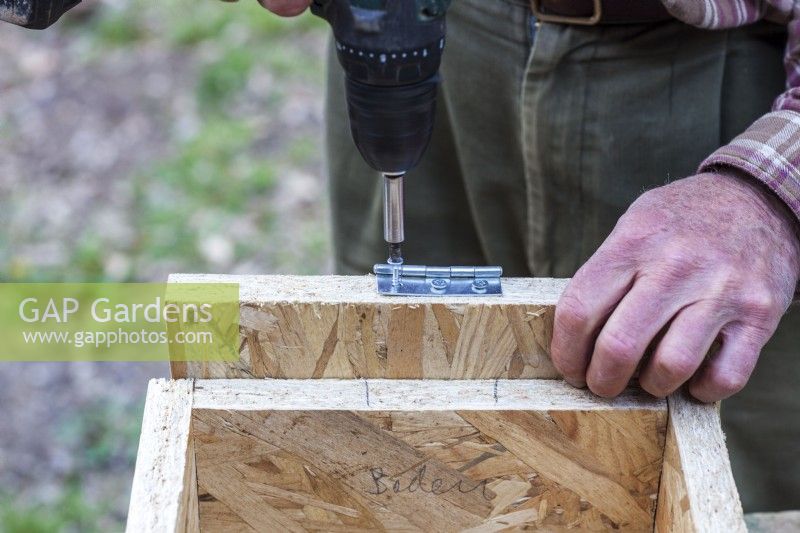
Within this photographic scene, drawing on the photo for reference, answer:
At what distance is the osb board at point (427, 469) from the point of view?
1126 millimetres

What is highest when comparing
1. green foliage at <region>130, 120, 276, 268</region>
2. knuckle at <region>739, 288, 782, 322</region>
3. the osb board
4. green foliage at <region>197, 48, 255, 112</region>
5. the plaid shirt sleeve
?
the plaid shirt sleeve

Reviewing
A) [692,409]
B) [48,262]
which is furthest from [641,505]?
[48,262]

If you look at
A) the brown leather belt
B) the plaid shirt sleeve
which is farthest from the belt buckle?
the plaid shirt sleeve

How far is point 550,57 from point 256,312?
0.63 metres

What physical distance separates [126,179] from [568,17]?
7.67 feet

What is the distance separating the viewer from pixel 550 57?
145 centimetres

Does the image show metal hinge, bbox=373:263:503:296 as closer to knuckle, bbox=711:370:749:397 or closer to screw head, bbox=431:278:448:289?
screw head, bbox=431:278:448:289

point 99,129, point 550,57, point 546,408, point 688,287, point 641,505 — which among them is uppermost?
point 550,57

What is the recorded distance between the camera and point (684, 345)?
1052 mm

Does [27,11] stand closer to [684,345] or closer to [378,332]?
[378,332]

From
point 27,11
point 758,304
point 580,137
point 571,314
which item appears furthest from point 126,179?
point 758,304

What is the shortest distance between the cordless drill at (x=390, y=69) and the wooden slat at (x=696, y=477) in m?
0.44

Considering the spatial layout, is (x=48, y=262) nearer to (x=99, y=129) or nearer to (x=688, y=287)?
(x=99, y=129)

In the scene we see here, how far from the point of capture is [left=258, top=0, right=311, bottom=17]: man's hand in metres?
1.19
